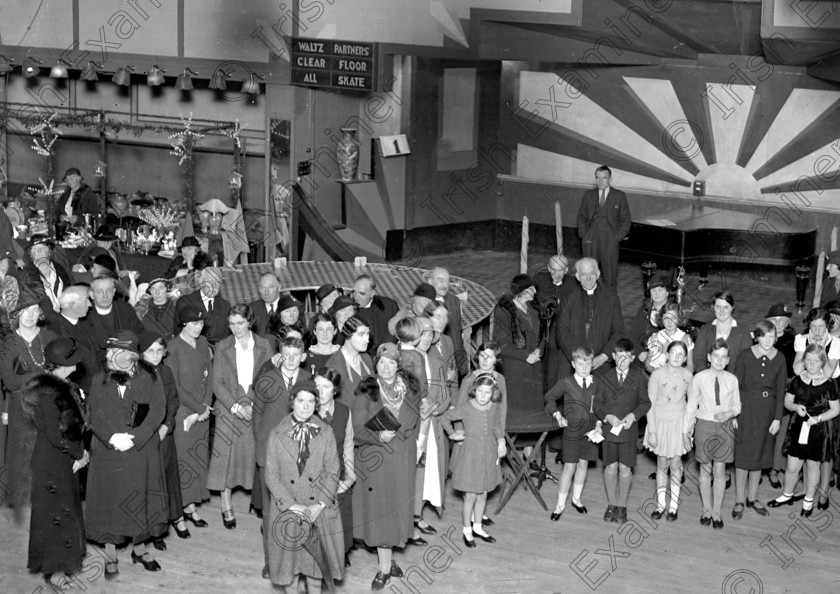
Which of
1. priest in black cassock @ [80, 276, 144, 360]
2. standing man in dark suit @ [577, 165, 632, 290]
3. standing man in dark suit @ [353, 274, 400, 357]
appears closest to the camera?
priest in black cassock @ [80, 276, 144, 360]

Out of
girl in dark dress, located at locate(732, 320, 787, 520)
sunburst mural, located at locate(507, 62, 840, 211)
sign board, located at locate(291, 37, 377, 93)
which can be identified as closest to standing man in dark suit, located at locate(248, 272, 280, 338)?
girl in dark dress, located at locate(732, 320, 787, 520)

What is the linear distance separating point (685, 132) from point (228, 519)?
1033 cm

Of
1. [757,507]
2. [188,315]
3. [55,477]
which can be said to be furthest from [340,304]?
[757,507]

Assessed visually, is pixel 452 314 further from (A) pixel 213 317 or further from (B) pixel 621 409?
(A) pixel 213 317

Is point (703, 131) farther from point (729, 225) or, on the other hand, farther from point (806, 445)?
point (806, 445)

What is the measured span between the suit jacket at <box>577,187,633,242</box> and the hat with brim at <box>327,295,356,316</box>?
13.1 feet

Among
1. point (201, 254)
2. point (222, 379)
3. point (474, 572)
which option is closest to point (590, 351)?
point (474, 572)

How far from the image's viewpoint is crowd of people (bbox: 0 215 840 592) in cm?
807

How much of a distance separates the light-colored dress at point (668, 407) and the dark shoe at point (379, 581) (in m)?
2.27

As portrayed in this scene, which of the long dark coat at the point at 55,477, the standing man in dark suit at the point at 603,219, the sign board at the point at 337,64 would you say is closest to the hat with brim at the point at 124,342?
the long dark coat at the point at 55,477

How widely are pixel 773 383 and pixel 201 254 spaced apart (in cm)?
448

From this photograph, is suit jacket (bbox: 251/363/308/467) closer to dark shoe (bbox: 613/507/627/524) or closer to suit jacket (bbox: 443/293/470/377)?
suit jacket (bbox: 443/293/470/377)

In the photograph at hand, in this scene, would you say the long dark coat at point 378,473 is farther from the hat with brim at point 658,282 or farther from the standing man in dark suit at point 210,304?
the hat with brim at point 658,282

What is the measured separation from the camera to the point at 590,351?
945 centimetres
